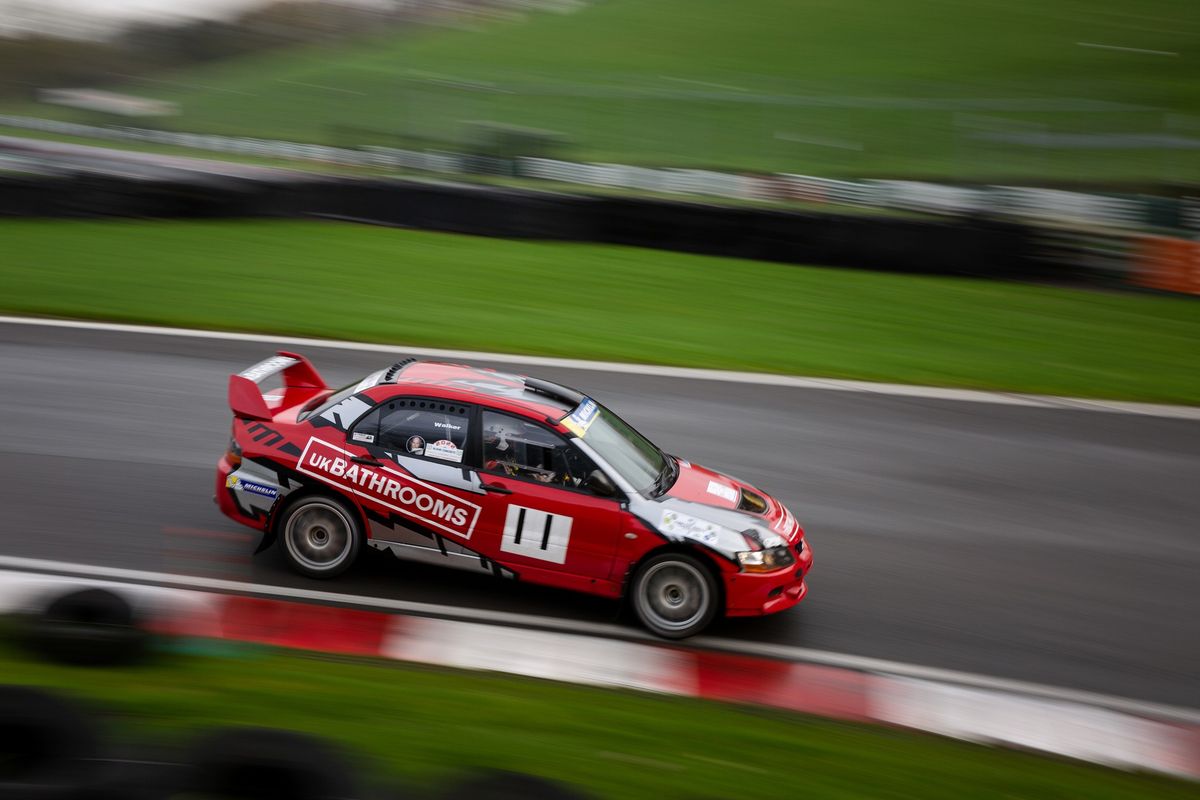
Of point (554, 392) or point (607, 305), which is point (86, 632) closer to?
point (554, 392)

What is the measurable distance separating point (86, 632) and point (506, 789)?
7.99ft

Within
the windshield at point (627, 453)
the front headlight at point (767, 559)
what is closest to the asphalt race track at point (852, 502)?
the front headlight at point (767, 559)

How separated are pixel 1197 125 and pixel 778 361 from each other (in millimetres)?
10341

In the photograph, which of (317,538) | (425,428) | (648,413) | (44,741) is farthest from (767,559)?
(648,413)

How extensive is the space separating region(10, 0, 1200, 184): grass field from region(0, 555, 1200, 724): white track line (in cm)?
1421

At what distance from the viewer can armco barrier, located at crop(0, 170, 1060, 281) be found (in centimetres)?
1698

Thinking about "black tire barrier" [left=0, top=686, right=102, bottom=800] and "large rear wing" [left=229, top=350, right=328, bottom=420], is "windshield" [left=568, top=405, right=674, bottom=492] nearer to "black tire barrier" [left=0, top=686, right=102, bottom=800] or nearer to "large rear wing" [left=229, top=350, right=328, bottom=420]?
"large rear wing" [left=229, top=350, right=328, bottom=420]

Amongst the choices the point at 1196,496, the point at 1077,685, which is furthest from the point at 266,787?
the point at 1196,496

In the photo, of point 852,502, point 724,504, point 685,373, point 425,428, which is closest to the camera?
point 425,428

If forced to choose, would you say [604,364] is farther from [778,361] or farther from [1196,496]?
[1196,496]

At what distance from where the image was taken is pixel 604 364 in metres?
13.4

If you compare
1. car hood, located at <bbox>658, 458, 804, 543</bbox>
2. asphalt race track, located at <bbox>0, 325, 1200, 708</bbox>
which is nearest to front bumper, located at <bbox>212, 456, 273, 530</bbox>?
asphalt race track, located at <bbox>0, 325, 1200, 708</bbox>

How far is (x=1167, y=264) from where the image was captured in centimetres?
1641

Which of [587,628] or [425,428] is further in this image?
[425,428]
